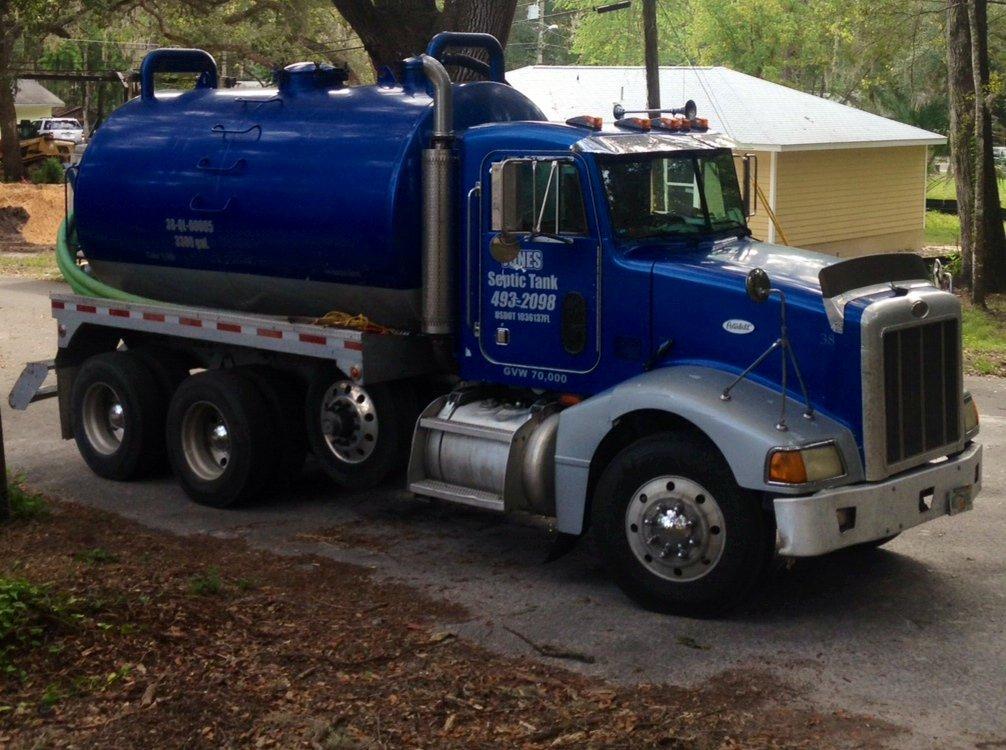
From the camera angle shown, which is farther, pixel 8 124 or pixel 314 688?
pixel 8 124

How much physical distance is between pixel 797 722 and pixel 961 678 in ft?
3.54

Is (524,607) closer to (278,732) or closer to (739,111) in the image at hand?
(278,732)

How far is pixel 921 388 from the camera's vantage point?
745 cm

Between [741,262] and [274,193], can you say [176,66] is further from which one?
[741,262]

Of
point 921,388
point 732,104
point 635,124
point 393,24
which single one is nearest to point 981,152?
point 732,104

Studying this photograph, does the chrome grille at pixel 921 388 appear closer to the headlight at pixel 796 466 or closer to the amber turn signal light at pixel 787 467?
the headlight at pixel 796 466

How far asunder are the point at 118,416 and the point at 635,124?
4.99m

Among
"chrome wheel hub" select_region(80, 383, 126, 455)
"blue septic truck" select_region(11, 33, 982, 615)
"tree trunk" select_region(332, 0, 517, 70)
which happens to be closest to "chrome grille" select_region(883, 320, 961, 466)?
"blue septic truck" select_region(11, 33, 982, 615)

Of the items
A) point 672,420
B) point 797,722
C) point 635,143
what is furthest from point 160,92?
point 797,722

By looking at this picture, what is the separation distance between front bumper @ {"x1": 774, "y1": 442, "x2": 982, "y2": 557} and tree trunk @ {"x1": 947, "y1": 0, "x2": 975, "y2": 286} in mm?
15757

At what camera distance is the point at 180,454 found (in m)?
10.2

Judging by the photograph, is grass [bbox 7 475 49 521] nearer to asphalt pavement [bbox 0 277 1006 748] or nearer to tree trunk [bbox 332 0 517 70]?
asphalt pavement [bbox 0 277 1006 748]

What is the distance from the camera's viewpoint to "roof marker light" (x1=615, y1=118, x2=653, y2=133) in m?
8.70

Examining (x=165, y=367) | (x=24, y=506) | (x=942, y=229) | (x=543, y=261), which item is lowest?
(x=24, y=506)
